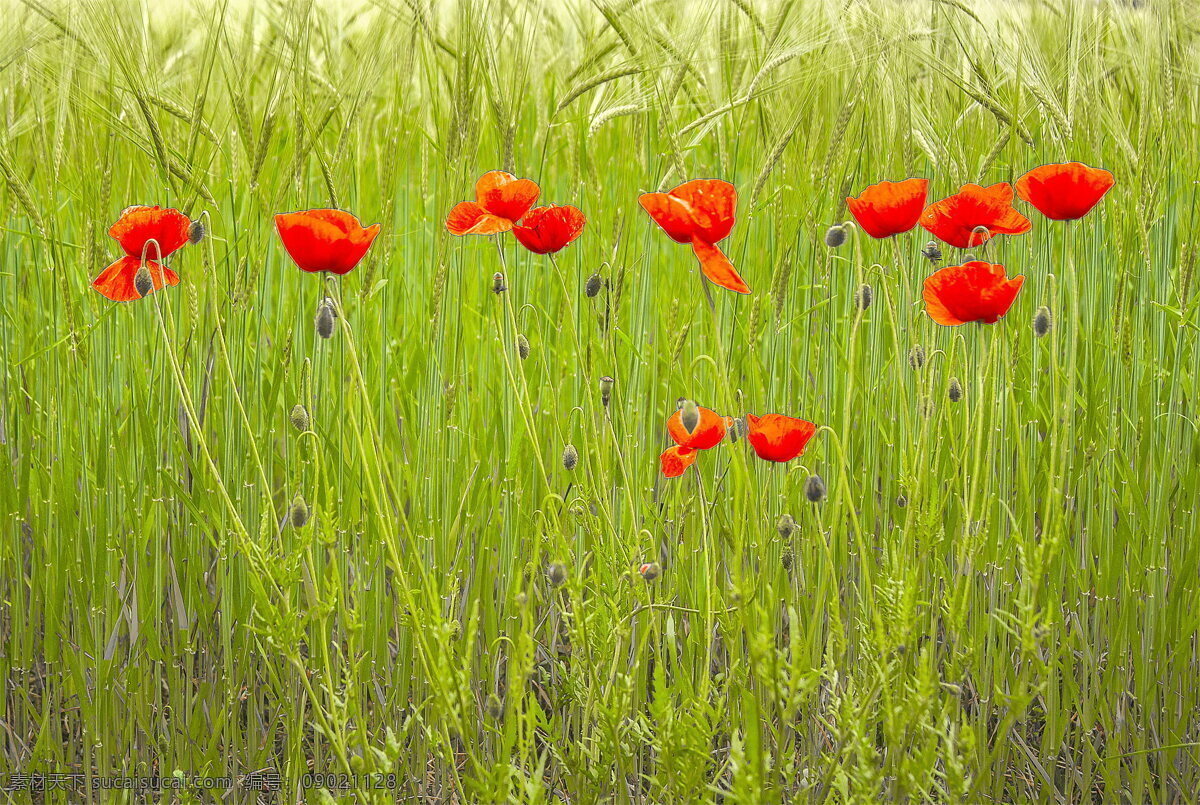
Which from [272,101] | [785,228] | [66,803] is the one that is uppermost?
[272,101]

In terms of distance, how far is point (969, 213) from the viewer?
97 centimetres

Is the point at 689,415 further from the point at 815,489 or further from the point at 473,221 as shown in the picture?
the point at 473,221

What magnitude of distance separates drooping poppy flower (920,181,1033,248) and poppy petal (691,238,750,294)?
0.81 ft

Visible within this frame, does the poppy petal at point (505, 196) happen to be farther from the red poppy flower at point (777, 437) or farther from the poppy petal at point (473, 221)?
the red poppy flower at point (777, 437)

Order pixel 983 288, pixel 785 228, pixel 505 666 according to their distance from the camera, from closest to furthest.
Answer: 1. pixel 983 288
2. pixel 785 228
3. pixel 505 666

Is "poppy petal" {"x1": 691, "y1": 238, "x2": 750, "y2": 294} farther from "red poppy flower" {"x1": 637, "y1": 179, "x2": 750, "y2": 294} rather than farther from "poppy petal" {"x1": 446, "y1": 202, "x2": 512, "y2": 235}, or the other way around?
"poppy petal" {"x1": 446, "y1": 202, "x2": 512, "y2": 235}

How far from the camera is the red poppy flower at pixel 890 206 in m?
0.93

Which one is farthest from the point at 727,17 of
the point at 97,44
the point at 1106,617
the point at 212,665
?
the point at 212,665

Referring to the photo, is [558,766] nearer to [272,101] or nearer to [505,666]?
[505,666]

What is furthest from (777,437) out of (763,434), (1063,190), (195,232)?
(195,232)

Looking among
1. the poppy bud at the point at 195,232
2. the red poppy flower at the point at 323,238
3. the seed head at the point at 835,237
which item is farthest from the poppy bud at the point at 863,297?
the poppy bud at the point at 195,232

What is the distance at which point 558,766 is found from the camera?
Result: 1120mm

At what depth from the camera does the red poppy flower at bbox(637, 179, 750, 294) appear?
856mm

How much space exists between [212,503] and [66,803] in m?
0.36
